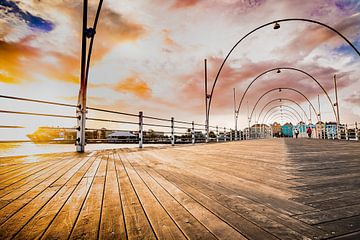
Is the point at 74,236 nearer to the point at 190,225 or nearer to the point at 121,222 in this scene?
the point at 121,222

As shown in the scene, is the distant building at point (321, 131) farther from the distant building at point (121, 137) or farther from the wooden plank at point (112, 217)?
the wooden plank at point (112, 217)

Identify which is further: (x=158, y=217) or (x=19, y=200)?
(x=19, y=200)

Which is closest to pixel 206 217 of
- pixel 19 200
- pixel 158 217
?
pixel 158 217

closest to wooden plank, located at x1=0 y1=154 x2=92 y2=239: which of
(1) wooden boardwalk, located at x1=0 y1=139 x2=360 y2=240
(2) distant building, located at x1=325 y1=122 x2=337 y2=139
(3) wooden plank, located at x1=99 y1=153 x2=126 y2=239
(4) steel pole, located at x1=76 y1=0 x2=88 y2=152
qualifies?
(1) wooden boardwalk, located at x1=0 y1=139 x2=360 y2=240

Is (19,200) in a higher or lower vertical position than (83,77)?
lower

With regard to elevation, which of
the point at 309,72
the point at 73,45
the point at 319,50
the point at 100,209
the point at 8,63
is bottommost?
the point at 100,209

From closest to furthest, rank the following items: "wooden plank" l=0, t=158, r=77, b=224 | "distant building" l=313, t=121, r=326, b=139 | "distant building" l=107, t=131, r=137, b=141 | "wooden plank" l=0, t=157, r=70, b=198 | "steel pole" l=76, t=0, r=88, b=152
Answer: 1. "wooden plank" l=0, t=158, r=77, b=224
2. "wooden plank" l=0, t=157, r=70, b=198
3. "steel pole" l=76, t=0, r=88, b=152
4. "distant building" l=107, t=131, r=137, b=141
5. "distant building" l=313, t=121, r=326, b=139

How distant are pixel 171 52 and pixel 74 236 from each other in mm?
15447

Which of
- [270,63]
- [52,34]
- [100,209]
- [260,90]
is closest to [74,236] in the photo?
[100,209]

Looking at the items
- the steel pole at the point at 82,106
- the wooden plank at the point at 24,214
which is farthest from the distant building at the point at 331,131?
the wooden plank at the point at 24,214

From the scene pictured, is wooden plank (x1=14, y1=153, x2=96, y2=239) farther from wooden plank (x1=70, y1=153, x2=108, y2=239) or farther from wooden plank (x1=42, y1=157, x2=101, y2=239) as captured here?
wooden plank (x1=70, y1=153, x2=108, y2=239)

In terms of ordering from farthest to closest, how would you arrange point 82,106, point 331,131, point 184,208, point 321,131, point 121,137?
point 121,137 < point 321,131 < point 331,131 < point 82,106 < point 184,208

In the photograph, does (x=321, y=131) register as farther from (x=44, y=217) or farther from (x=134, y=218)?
(x=44, y=217)

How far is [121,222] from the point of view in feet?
3.08
